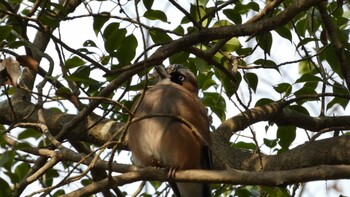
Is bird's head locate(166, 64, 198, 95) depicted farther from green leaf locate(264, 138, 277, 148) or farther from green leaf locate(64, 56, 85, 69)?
green leaf locate(64, 56, 85, 69)

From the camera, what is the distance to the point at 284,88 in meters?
4.89

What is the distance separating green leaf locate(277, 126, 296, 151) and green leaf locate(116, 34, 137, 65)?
1.24 meters

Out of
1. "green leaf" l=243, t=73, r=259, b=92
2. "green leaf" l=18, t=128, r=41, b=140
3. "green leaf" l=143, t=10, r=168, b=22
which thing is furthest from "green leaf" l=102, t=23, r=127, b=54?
"green leaf" l=18, t=128, r=41, b=140

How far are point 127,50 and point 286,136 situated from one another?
1327mm

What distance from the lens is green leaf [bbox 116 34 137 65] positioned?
14.4 feet

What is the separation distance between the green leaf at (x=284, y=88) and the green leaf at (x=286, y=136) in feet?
0.83

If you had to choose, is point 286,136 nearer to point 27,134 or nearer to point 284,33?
point 284,33

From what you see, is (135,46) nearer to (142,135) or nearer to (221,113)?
(142,135)

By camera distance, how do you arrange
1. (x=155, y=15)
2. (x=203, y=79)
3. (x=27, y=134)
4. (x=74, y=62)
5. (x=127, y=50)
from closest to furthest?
(x=74, y=62), (x=127, y=50), (x=155, y=15), (x=27, y=134), (x=203, y=79)

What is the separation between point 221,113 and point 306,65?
1377 millimetres

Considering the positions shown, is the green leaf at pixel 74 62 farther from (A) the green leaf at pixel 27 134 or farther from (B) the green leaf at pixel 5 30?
(A) the green leaf at pixel 27 134

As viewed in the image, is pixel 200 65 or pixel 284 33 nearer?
pixel 284 33

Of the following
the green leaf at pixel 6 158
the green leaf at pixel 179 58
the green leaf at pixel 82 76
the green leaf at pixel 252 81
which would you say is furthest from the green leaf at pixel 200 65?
the green leaf at pixel 6 158

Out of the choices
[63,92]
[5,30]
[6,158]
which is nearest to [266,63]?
[63,92]
